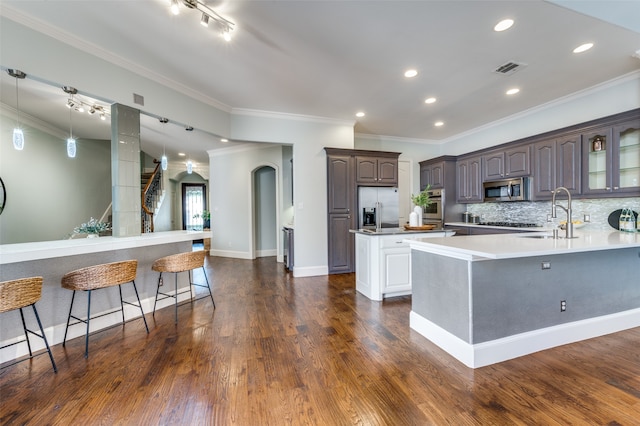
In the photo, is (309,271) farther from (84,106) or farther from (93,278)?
(84,106)

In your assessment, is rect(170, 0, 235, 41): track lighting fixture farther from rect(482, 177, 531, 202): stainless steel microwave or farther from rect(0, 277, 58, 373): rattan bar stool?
rect(482, 177, 531, 202): stainless steel microwave

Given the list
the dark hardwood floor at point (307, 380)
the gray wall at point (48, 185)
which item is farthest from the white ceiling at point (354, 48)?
A: the dark hardwood floor at point (307, 380)

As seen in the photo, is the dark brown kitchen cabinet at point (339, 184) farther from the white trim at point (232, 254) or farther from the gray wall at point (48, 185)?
the gray wall at point (48, 185)

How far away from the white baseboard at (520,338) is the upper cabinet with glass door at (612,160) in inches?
63.6

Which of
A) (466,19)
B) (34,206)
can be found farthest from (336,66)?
(34,206)

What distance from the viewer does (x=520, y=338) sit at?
2.09 m

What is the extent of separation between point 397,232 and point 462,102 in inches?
97.5

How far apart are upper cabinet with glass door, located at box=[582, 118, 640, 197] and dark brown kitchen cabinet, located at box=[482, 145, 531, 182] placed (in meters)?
0.76

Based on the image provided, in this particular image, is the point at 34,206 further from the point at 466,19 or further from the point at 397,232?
the point at 466,19

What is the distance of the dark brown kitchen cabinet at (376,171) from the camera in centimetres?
491

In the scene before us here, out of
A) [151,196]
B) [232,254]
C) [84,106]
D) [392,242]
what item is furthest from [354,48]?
[151,196]

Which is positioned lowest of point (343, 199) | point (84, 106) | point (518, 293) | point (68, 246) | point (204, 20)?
point (518, 293)

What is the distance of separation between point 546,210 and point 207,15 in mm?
5415

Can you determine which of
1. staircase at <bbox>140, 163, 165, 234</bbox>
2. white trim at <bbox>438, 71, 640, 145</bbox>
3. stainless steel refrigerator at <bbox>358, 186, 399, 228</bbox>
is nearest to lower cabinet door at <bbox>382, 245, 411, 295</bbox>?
stainless steel refrigerator at <bbox>358, 186, 399, 228</bbox>
